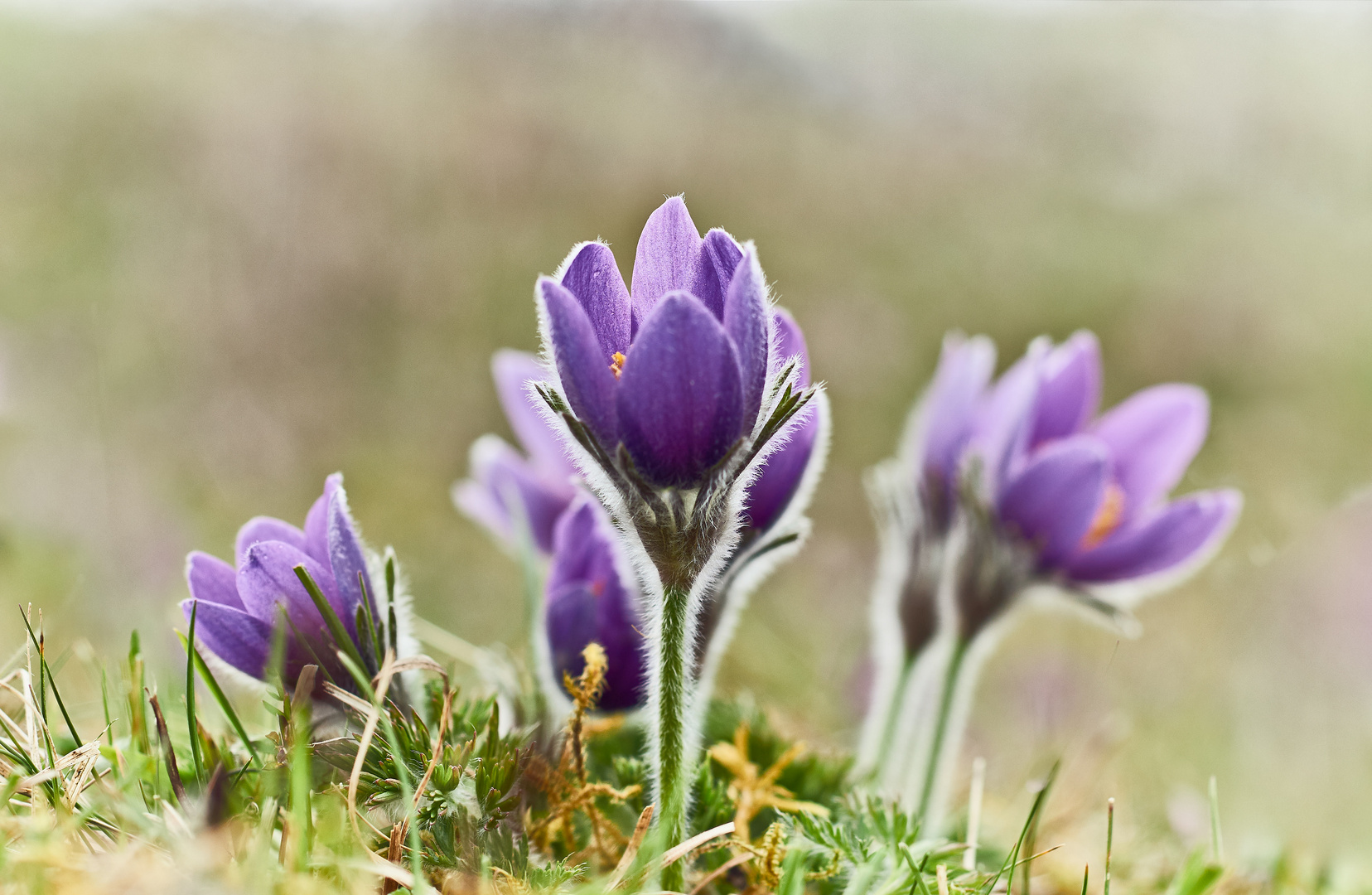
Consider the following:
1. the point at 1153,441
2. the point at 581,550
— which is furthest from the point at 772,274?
the point at 581,550

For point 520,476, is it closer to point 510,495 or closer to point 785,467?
point 510,495

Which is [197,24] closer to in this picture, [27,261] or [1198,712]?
[27,261]

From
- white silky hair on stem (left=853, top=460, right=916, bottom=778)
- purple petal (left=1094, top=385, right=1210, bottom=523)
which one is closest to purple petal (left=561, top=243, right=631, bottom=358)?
white silky hair on stem (left=853, top=460, right=916, bottom=778)

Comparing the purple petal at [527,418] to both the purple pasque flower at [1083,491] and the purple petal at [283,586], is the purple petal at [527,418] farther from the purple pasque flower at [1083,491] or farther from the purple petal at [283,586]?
the purple pasque flower at [1083,491]

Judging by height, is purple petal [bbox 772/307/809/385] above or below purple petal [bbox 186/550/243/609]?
above

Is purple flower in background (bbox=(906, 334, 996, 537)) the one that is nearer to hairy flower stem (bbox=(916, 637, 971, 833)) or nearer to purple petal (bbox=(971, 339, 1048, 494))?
purple petal (bbox=(971, 339, 1048, 494))

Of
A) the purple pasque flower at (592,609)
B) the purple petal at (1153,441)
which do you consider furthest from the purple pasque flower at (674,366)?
the purple petal at (1153,441)
